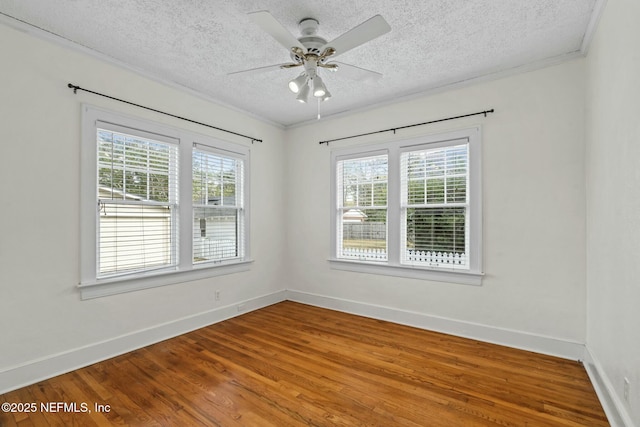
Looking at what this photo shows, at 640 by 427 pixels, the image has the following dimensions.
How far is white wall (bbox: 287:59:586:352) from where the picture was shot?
2877 millimetres

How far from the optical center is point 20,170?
7.92 feet

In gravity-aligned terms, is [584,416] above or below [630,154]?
below

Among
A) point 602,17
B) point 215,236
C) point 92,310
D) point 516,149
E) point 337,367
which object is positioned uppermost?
point 602,17

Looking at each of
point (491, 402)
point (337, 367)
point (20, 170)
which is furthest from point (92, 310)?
point (491, 402)

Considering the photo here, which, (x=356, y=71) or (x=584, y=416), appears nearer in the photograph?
(x=584, y=416)

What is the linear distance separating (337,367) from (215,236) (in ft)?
7.48

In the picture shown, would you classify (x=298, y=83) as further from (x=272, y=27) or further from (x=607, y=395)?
(x=607, y=395)

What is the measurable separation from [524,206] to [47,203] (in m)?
4.45

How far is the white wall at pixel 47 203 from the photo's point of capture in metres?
2.36

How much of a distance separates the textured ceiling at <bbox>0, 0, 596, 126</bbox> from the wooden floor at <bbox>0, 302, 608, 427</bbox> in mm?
2884

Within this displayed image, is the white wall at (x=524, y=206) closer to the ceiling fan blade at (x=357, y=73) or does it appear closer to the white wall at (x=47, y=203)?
the ceiling fan blade at (x=357, y=73)

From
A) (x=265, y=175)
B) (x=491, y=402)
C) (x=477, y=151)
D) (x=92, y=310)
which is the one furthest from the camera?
(x=265, y=175)

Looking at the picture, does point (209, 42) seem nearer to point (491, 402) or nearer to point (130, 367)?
point (130, 367)

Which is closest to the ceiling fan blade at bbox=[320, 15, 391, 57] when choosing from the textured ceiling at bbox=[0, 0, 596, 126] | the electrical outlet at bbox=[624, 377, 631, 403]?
the textured ceiling at bbox=[0, 0, 596, 126]
